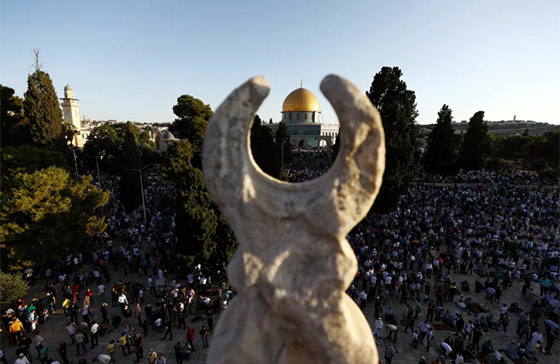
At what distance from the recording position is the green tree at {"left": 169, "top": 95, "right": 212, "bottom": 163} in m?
39.5

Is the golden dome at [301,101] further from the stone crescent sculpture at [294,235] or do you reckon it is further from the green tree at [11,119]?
the stone crescent sculpture at [294,235]

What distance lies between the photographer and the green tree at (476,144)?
41156mm

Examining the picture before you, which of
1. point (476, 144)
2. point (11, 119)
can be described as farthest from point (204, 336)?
point (476, 144)

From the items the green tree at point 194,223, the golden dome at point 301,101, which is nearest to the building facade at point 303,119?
the golden dome at point 301,101

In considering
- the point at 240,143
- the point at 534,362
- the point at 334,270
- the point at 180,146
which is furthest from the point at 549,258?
the point at 180,146

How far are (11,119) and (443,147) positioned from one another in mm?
51218

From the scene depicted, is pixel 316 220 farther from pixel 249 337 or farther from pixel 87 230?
pixel 87 230

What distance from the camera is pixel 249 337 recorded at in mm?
5035

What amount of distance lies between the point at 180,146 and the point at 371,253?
16.4 meters

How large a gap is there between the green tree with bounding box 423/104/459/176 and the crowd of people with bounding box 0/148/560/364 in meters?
14.8

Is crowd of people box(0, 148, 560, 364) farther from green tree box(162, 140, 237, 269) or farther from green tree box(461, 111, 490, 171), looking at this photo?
green tree box(461, 111, 490, 171)

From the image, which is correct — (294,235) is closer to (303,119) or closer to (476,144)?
(476,144)

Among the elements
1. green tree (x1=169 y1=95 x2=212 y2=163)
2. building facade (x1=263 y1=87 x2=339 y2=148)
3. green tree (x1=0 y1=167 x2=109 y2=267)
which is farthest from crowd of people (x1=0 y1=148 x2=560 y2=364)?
building facade (x1=263 y1=87 x2=339 y2=148)

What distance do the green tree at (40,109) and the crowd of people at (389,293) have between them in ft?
49.2
